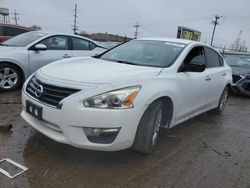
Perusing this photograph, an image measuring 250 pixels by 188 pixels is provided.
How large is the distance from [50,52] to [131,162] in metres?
4.21

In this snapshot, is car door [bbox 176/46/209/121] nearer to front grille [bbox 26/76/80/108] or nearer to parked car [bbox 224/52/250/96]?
front grille [bbox 26/76/80/108]

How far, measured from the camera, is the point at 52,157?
3.30m

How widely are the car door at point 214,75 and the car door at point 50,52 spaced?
11.4 feet

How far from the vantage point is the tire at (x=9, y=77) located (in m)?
6.02

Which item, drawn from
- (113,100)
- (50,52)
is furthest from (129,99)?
(50,52)

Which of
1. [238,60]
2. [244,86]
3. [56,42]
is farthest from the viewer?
[238,60]

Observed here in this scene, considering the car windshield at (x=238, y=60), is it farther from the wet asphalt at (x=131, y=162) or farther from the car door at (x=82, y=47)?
the wet asphalt at (x=131, y=162)

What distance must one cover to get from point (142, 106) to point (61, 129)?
92cm

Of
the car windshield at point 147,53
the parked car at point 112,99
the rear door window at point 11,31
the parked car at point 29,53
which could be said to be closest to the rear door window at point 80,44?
the parked car at point 29,53

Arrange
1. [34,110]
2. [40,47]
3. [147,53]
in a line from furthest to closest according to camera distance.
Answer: [40,47], [147,53], [34,110]

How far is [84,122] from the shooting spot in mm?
2918

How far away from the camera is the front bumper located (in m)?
2.91

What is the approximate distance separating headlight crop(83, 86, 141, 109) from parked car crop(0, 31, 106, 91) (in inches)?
150

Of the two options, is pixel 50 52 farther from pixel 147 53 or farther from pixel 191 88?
pixel 191 88
